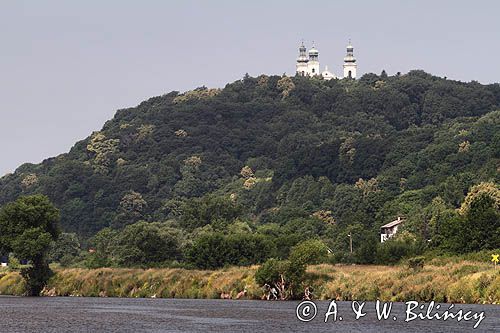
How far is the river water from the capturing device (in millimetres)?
68250

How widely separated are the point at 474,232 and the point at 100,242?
5642cm

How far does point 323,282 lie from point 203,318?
16693 mm

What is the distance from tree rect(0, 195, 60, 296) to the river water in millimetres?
13738

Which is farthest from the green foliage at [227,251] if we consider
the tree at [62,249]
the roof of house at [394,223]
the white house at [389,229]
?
the tree at [62,249]

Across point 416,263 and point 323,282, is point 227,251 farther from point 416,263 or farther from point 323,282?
point 416,263

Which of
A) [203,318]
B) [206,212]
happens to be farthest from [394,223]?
[203,318]

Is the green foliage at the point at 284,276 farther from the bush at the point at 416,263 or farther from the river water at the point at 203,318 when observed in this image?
the bush at the point at 416,263

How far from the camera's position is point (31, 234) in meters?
111

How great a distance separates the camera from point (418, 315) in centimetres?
7500

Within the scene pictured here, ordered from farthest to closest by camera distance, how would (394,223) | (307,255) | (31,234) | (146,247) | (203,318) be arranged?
(394,223)
(146,247)
(31,234)
(307,255)
(203,318)

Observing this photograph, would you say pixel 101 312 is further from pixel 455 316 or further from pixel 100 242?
pixel 100 242

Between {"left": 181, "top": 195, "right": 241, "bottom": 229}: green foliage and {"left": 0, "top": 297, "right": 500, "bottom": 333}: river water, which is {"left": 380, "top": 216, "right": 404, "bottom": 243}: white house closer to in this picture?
{"left": 181, "top": 195, "right": 241, "bottom": 229}: green foliage

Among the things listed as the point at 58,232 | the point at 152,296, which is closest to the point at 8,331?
the point at 152,296

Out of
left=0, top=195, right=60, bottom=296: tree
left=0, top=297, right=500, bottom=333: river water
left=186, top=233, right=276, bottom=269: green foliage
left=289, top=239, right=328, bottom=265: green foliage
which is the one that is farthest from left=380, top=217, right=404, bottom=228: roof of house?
left=0, top=297, right=500, bottom=333: river water
